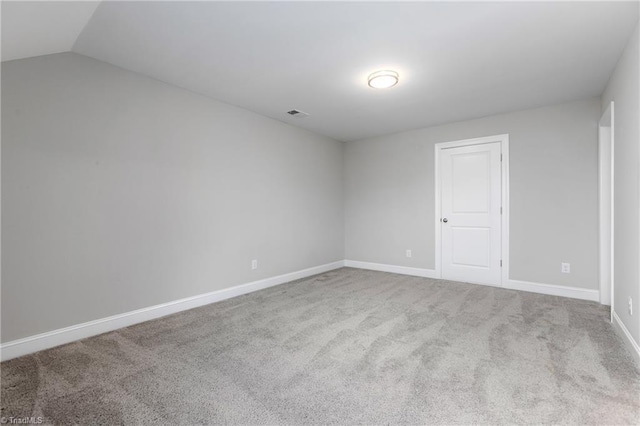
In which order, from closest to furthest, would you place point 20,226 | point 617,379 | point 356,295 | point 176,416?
point 176,416, point 617,379, point 20,226, point 356,295

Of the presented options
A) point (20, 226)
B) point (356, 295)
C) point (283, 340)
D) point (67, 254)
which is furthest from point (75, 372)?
point (356, 295)

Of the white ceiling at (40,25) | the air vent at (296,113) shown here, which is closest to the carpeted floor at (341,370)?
the white ceiling at (40,25)

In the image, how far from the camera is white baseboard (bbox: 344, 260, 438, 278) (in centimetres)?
470

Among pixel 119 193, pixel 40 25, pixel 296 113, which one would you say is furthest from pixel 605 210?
pixel 40 25

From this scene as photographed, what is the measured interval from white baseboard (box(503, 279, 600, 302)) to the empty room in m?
0.02

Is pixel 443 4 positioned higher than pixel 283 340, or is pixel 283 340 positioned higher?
pixel 443 4

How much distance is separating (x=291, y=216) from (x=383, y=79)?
241cm

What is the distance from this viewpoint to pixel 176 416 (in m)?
1.52

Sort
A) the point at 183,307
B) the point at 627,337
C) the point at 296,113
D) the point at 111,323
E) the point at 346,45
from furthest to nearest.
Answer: the point at 296,113
the point at 183,307
the point at 111,323
the point at 346,45
the point at 627,337

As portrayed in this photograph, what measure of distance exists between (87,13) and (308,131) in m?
3.24

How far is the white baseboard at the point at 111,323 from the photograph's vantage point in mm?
2168

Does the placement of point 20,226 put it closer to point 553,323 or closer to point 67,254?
point 67,254
